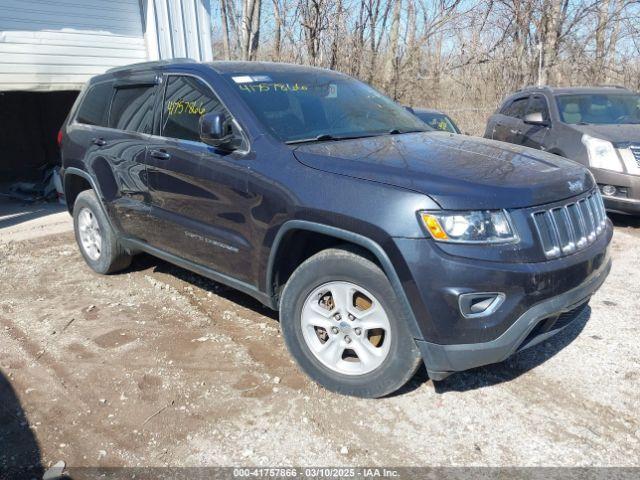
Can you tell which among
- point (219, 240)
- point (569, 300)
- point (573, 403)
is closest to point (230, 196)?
point (219, 240)

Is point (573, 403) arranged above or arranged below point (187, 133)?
below

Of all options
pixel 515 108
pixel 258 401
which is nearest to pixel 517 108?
pixel 515 108

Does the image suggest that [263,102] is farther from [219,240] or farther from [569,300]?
[569,300]

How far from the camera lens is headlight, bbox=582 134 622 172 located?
6453mm

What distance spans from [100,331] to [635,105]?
7.44 meters

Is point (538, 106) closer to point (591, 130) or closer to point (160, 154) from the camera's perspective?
point (591, 130)

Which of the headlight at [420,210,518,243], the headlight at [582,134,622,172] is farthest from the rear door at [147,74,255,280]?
the headlight at [582,134,622,172]

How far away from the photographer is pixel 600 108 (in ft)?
25.0

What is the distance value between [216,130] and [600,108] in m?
6.20

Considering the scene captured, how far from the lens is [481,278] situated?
103 inches

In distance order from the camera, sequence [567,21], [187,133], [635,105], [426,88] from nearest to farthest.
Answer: [187,133]
[635,105]
[567,21]
[426,88]

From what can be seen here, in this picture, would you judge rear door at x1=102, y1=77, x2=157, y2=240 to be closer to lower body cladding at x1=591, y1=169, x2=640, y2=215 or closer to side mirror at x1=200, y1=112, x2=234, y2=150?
side mirror at x1=200, y1=112, x2=234, y2=150

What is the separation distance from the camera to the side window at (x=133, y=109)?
4434mm

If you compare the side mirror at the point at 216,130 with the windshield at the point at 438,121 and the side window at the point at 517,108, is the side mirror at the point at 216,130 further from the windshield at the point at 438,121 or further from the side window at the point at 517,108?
the side window at the point at 517,108
